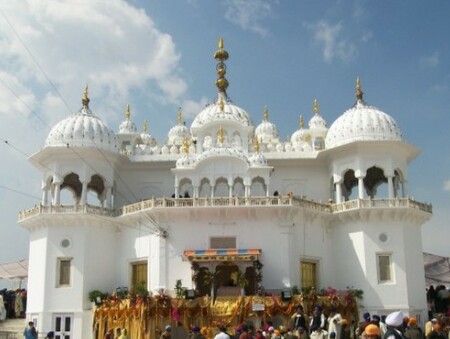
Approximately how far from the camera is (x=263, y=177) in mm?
30141

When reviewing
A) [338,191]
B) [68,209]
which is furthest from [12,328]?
[338,191]

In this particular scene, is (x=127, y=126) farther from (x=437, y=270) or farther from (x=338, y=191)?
(x=437, y=270)

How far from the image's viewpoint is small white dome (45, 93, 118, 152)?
31.6 meters

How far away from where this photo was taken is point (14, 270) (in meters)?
37.8

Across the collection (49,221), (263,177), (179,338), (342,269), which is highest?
(263,177)

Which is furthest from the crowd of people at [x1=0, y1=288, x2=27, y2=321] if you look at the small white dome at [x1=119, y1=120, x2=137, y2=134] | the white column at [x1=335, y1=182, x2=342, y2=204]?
the white column at [x1=335, y1=182, x2=342, y2=204]

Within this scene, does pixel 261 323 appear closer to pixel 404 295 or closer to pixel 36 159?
pixel 404 295

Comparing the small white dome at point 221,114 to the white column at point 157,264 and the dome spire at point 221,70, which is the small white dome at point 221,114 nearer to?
the dome spire at point 221,70

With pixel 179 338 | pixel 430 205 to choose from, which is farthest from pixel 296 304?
pixel 430 205

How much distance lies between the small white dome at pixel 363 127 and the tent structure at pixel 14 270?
68.3 ft

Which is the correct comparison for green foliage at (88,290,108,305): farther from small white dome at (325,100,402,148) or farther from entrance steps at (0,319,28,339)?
small white dome at (325,100,402,148)

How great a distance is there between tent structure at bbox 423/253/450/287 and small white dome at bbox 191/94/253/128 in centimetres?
1587

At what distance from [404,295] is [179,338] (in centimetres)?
1173

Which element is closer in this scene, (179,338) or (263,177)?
(179,338)
